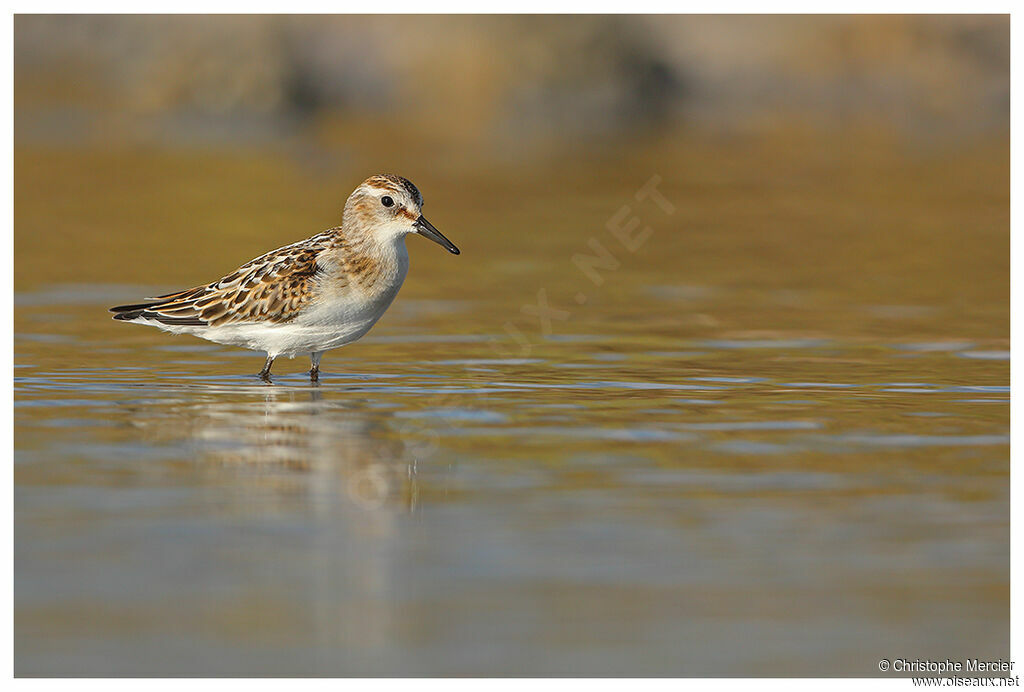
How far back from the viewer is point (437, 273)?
20.7 meters

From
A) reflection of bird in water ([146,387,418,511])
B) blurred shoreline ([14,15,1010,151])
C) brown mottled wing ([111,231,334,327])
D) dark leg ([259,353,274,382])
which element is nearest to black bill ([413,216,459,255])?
brown mottled wing ([111,231,334,327])

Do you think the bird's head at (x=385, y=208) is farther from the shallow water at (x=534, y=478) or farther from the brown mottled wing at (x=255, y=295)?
the shallow water at (x=534, y=478)

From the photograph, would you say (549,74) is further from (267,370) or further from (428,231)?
(267,370)

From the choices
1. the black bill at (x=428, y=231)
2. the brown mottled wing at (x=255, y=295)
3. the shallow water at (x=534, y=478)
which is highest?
the black bill at (x=428, y=231)

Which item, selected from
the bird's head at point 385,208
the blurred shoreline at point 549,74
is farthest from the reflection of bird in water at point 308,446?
the blurred shoreline at point 549,74

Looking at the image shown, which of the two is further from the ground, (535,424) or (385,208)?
(385,208)

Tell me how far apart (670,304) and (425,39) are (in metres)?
29.7

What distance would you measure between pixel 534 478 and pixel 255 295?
4.62 metres

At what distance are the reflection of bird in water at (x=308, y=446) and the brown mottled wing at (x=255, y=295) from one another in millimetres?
877

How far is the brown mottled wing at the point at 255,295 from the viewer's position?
565 inches

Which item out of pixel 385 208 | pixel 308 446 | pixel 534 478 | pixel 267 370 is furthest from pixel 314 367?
pixel 534 478

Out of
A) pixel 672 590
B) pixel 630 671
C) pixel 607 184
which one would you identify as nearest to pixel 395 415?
pixel 672 590

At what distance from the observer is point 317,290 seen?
14258 millimetres

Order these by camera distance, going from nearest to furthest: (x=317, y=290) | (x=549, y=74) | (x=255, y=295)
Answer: (x=317, y=290) → (x=255, y=295) → (x=549, y=74)
